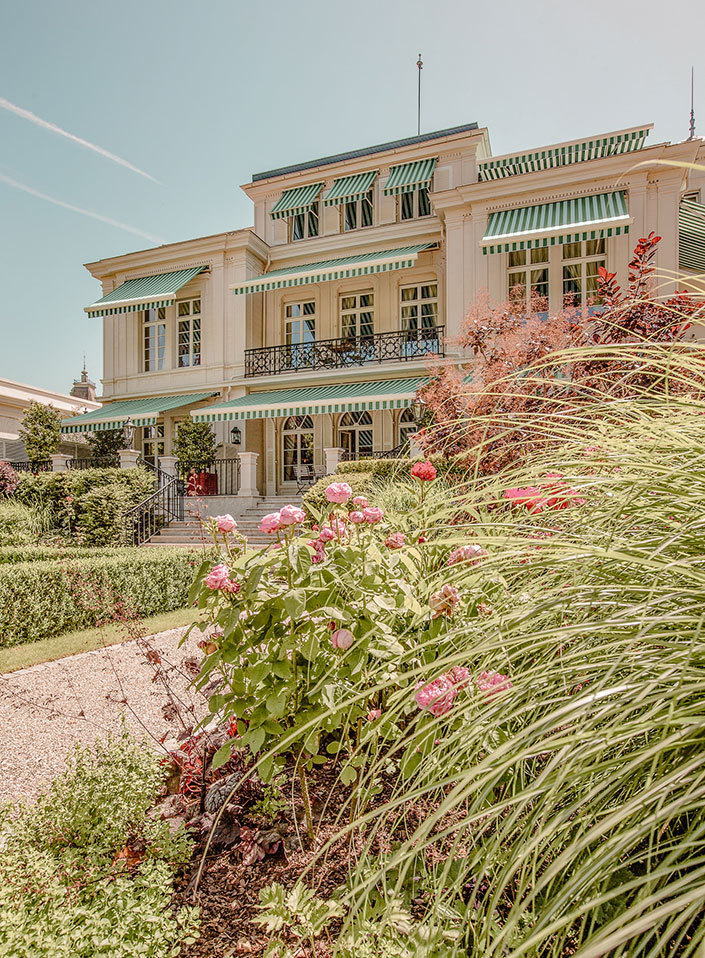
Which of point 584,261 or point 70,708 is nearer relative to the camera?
point 70,708

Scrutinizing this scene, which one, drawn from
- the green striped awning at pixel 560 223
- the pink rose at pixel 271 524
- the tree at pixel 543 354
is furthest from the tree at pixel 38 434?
the pink rose at pixel 271 524

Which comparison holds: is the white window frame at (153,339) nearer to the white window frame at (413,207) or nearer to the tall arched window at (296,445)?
the tall arched window at (296,445)

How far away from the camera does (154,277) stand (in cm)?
1898

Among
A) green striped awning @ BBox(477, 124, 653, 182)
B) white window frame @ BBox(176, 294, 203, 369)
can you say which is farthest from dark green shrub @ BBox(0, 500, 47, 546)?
green striped awning @ BBox(477, 124, 653, 182)

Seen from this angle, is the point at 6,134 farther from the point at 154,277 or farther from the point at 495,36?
the point at 495,36

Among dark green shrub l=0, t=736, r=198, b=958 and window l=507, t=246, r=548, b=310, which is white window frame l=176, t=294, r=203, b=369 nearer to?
window l=507, t=246, r=548, b=310

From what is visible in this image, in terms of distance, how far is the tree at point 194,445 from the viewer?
54.1ft

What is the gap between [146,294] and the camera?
1784cm

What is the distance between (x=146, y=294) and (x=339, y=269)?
731cm

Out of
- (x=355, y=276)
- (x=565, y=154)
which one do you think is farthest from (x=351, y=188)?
(x=565, y=154)

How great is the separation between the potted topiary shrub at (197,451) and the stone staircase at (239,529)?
219cm

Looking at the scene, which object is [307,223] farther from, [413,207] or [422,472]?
[422,472]

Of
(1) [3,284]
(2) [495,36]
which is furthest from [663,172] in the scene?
(1) [3,284]

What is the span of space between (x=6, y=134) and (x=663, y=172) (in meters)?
17.6
